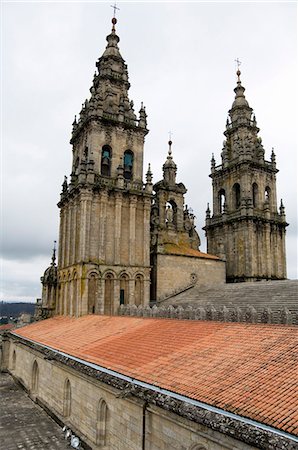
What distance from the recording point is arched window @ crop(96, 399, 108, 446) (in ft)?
55.8

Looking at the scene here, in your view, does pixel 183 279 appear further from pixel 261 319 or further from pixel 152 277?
pixel 261 319

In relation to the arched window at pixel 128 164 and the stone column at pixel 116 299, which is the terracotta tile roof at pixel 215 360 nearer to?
the stone column at pixel 116 299

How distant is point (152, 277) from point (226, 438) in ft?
88.7

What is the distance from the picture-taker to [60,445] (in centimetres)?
1884

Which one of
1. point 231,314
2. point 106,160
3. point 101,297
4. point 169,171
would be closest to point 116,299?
point 101,297

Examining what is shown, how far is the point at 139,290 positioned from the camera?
3547 centimetres

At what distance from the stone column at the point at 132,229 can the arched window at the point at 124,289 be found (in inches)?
54.9

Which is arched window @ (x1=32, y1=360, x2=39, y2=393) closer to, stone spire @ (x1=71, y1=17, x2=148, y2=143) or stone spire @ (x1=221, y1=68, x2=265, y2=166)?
Answer: stone spire @ (x1=71, y1=17, x2=148, y2=143)

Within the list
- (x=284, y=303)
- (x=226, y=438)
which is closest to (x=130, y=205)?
(x=284, y=303)

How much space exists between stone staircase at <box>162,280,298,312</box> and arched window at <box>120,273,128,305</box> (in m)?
3.38

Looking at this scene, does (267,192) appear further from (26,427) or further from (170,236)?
(26,427)

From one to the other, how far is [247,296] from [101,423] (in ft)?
46.8

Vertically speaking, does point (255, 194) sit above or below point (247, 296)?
above

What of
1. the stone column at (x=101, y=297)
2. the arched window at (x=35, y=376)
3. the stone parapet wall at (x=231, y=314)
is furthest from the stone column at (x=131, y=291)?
the arched window at (x=35, y=376)
